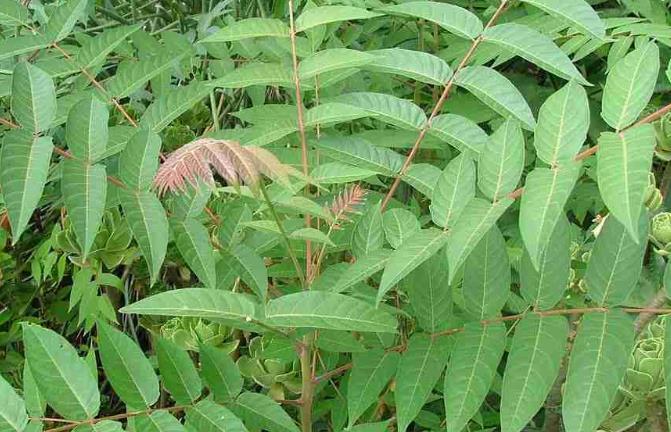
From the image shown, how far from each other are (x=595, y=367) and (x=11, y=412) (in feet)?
1.57

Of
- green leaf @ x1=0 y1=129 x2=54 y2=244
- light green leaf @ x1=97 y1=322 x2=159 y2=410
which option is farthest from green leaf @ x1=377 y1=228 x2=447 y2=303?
green leaf @ x1=0 y1=129 x2=54 y2=244

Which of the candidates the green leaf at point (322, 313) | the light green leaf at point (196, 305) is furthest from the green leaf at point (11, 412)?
the green leaf at point (322, 313)

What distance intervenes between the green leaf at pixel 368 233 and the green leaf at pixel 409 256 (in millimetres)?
119

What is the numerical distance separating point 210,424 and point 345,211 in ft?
0.90

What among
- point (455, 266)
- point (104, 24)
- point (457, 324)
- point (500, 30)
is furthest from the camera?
point (104, 24)

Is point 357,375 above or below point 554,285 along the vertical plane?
below

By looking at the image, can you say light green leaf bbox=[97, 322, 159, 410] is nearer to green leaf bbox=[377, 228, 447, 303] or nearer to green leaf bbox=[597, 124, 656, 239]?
green leaf bbox=[377, 228, 447, 303]

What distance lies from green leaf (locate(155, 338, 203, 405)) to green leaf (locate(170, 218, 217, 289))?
7cm

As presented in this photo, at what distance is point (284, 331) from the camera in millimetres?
886

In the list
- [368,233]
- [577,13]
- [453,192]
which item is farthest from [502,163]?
[577,13]

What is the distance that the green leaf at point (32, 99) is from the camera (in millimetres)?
911

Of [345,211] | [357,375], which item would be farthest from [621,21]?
[357,375]

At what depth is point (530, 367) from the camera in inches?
30.1

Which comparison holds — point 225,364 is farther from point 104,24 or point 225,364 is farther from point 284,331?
point 104,24
